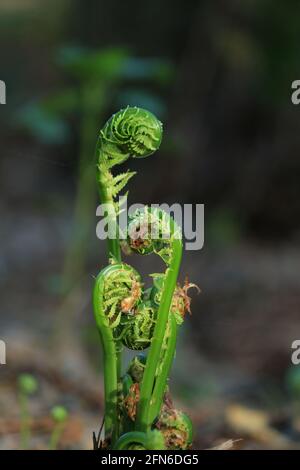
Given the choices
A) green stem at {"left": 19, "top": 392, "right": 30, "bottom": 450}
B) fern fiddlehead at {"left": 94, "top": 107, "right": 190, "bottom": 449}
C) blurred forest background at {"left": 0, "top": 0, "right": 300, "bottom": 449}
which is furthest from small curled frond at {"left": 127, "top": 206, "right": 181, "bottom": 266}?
blurred forest background at {"left": 0, "top": 0, "right": 300, "bottom": 449}

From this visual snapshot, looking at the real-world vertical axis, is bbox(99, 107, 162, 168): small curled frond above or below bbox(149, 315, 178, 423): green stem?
above

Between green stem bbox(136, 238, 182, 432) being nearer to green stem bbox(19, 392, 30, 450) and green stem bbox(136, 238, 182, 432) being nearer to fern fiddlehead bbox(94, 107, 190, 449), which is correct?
fern fiddlehead bbox(94, 107, 190, 449)

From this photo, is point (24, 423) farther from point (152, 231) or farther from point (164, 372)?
point (152, 231)

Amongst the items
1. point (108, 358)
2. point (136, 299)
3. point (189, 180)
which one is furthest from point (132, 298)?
point (189, 180)

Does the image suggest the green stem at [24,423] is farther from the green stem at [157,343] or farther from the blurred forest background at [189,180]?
the blurred forest background at [189,180]

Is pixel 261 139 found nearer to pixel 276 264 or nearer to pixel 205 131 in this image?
pixel 205 131

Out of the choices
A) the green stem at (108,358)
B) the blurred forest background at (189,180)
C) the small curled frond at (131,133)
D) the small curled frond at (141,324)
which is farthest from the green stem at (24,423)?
the blurred forest background at (189,180)
